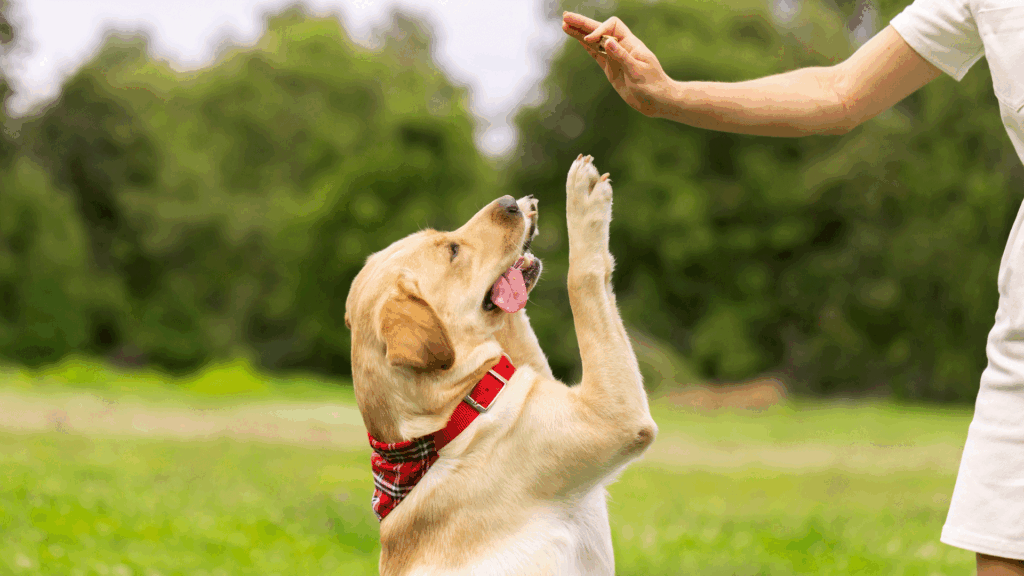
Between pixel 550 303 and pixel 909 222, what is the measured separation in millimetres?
10142

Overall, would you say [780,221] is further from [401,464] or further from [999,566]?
[999,566]

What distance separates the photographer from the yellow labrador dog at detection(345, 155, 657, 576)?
2889 millimetres

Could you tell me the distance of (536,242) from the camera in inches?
802

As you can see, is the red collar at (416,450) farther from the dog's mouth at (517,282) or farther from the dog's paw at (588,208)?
the dog's paw at (588,208)

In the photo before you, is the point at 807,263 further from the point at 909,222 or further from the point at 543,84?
the point at 543,84

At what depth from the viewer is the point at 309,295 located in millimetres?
24594

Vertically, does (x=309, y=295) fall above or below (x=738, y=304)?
above

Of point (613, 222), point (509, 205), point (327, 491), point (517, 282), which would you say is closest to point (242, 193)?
point (613, 222)

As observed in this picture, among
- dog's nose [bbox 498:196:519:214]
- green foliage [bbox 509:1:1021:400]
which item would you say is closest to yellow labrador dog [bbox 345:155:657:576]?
dog's nose [bbox 498:196:519:214]

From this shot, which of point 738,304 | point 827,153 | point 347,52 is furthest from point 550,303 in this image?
point 347,52

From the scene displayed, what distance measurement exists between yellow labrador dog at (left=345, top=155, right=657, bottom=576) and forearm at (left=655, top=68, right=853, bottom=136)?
0.57 meters

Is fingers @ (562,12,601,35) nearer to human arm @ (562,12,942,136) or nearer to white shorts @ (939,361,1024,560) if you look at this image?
human arm @ (562,12,942,136)

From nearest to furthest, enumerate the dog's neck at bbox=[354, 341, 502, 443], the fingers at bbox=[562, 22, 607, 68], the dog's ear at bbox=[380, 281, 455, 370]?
the fingers at bbox=[562, 22, 607, 68] < the dog's ear at bbox=[380, 281, 455, 370] < the dog's neck at bbox=[354, 341, 502, 443]

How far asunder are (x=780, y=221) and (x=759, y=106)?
2263 centimetres
